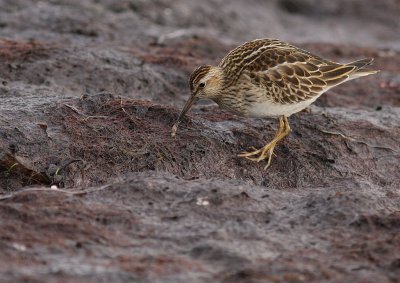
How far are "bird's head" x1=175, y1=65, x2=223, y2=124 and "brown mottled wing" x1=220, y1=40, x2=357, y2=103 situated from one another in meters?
0.22

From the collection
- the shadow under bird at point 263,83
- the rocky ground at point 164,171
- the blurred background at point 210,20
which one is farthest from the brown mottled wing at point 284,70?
the blurred background at point 210,20

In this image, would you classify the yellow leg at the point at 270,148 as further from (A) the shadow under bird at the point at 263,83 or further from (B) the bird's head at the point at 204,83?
(B) the bird's head at the point at 204,83

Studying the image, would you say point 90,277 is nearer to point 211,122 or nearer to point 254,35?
point 211,122

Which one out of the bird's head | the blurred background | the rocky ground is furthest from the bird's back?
the blurred background

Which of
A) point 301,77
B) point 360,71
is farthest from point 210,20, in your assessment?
point 301,77

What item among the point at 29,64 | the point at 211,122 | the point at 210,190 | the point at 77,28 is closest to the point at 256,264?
the point at 210,190

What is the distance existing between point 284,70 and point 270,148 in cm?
106

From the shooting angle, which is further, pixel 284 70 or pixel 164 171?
pixel 284 70

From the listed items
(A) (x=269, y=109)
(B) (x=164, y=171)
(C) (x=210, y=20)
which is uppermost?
(A) (x=269, y=109)

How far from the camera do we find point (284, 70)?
1071cm

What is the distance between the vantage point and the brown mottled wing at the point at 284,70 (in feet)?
34.4

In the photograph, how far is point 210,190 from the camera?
856cm

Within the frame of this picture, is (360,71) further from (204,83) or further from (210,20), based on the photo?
(210,20)

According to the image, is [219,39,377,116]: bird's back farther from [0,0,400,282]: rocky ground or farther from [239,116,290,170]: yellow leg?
[0,0,400,282]: rocky ground
